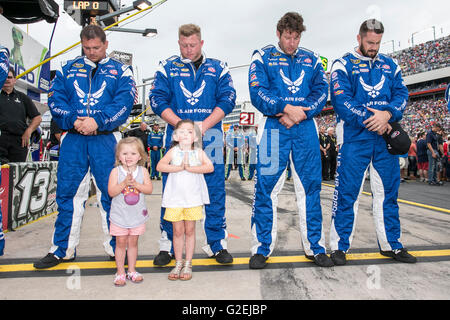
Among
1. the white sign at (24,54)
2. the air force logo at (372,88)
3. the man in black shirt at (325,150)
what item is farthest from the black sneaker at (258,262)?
the man in black shirt at (325,150)

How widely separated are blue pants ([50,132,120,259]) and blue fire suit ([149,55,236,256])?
1.70 ft

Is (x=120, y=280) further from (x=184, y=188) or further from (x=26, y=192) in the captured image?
(x=26, y=192)

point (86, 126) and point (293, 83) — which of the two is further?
point (293, 83)

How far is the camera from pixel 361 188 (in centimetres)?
289

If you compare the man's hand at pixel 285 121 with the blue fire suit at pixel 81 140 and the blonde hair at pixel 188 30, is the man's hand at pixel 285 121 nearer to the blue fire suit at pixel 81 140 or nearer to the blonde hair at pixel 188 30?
the blonde hair at pixel 188 30

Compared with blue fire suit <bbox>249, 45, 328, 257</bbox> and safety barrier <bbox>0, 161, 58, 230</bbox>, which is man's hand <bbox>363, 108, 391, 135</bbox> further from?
safety barrier <bbox>0, 161, 58, 230</bbox>

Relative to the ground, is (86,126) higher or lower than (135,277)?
higher

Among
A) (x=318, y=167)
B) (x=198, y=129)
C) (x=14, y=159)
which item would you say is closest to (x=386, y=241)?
(x=318, y=167)

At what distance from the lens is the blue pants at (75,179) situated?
2.76 meters

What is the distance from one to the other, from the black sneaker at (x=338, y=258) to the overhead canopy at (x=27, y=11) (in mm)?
8691

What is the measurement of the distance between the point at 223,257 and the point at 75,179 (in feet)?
4.86

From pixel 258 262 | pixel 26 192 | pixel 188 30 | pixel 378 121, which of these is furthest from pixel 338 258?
pixel 26 192

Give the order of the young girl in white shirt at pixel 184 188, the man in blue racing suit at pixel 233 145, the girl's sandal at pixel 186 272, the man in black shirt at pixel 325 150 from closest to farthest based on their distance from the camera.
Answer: the girl's sandal at pixel 186 272 < the young girl in white shirt at pixel 184 188 < the man in black shirt at pixel 325 150 < the man in blue racing suit at pixel 233 145

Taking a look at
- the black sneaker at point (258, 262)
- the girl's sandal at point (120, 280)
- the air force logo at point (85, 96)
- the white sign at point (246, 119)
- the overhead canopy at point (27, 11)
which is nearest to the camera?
the girl's sandal at point (120, 280)
